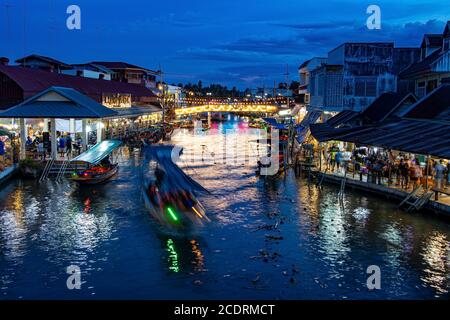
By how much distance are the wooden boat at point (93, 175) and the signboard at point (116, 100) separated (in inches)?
1135

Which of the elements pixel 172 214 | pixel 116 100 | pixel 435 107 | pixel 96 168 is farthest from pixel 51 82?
pixel 435 107

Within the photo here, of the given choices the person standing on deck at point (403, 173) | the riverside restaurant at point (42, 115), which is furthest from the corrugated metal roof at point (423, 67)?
the riverside restaurant at point (42, 115)

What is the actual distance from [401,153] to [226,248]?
59.8 feet

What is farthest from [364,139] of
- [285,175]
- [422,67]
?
[422,67]

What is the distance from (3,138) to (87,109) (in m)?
6.74

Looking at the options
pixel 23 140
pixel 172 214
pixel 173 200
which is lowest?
pixel 172 214

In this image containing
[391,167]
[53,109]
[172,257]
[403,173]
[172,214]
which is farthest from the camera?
[53,109]

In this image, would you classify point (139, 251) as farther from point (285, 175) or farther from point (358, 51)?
point (358, 51)

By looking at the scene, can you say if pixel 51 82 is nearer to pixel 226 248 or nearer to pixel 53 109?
pixel 53 109

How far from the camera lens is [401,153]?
111 feet

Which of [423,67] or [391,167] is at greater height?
[423,67]

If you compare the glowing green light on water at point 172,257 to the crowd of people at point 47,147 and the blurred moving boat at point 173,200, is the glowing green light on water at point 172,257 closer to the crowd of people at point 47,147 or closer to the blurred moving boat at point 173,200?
the blurred moving boat at point 173,200

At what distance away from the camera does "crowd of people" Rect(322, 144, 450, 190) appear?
90.9ft
